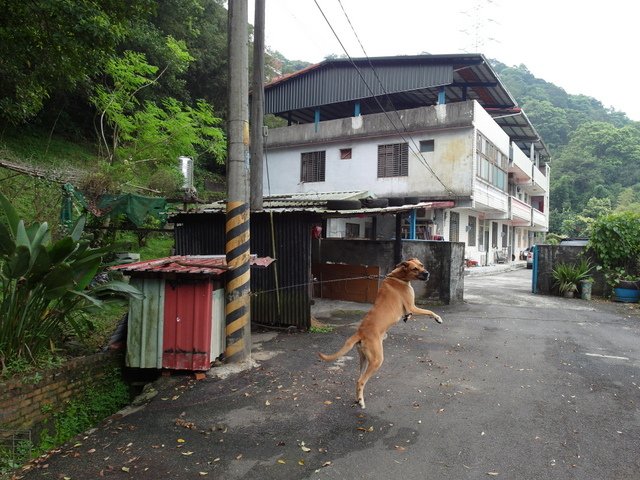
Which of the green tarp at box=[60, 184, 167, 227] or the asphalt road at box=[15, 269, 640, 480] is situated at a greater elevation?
the green tarp at box=[60, 184, 167, 227]

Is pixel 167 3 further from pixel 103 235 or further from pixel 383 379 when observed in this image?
pixel 383 379

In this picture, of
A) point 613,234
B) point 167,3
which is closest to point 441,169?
point 613,234

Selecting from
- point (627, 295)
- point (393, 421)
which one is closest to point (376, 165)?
point (627, 295)

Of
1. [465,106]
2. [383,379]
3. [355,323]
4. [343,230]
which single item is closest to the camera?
[383,379]

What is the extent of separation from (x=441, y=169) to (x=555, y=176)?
114 ft

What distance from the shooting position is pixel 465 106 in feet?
60.0

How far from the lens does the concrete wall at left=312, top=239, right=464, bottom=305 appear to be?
36.9ft

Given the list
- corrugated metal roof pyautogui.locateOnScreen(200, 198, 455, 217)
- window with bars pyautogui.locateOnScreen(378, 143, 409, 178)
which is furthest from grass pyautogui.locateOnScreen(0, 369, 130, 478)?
window with bars pyautogui.locateOnScreen(378, 143, 409, 178)

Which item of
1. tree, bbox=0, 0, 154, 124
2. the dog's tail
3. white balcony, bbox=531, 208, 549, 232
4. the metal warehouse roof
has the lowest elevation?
the dog's tail

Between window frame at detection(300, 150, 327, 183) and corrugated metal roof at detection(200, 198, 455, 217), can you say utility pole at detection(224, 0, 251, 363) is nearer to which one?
corrugated metal roof at detection(200, 198, 455, 217)

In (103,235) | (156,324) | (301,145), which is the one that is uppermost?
(301,145)

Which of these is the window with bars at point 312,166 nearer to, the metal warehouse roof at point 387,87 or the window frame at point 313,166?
the window frame at point 313,166

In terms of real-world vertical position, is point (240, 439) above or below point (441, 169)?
below

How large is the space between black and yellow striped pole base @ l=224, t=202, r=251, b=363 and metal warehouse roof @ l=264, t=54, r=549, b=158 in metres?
13.6
